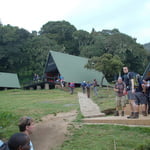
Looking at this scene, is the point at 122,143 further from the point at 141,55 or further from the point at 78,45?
the point at 78,45

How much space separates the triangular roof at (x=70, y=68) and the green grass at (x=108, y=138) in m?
19.4

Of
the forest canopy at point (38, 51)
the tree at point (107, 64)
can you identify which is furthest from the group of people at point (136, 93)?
the forest canopy at point (38, 51)

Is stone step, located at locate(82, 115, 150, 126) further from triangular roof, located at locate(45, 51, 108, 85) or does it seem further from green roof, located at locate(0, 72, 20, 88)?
green roof, located at locate(0, 72, 20, 88)

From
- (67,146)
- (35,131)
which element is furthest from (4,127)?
(67,146)

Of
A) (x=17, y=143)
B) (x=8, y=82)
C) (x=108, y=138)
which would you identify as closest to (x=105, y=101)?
(x=108, y=138)

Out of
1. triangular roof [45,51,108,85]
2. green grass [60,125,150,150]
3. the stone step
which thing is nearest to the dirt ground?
green grass [60,125,150,150]

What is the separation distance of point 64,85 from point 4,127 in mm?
17781

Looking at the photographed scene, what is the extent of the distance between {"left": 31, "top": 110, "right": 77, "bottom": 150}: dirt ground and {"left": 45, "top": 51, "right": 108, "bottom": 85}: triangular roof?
59.8 feet

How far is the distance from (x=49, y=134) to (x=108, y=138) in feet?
5.16

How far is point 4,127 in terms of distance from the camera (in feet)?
21.4

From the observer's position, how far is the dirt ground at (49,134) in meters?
4.77

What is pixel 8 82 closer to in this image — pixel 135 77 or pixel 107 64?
pixel 107 64

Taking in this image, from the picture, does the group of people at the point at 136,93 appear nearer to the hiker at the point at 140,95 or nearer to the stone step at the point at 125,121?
the hiker at the point at 140,95

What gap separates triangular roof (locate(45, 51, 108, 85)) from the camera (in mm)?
25875
